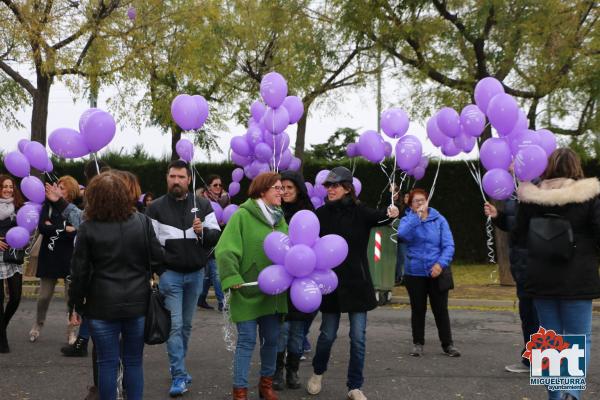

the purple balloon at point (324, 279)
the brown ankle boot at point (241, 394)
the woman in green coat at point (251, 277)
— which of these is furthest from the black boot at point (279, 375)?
the purple balloon at point (324, 279)

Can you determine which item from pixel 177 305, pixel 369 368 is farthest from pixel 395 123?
pixel 177 305

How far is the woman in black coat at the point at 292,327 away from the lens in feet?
19.6

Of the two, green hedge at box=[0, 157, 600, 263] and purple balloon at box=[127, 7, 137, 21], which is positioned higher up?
purple balloon at box=[127, 7, 137, 21]

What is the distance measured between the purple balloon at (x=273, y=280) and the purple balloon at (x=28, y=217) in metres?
3.25

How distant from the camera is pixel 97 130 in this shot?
5758 millimetres

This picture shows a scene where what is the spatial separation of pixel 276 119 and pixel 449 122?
1.71 metres

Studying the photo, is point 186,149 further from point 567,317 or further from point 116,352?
point 567,317

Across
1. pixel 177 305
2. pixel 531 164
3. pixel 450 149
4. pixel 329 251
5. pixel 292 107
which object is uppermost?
pixel 292 107

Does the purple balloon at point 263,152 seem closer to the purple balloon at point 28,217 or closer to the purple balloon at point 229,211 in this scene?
the purple balloon at point 229,211

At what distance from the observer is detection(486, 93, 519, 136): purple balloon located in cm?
584

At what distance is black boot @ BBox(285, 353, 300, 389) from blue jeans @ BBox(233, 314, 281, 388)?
631 mm

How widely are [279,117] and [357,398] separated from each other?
9.95 feet

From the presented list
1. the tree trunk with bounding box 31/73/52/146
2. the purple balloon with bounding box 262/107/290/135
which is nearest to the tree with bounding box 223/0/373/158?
the tree trunk with bounding box 31/73/52/146

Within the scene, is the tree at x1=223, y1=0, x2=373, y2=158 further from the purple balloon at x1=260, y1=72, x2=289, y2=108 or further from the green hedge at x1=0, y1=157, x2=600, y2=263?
the purple balloon at x1=260, y1=72, x2=289, y2=108
